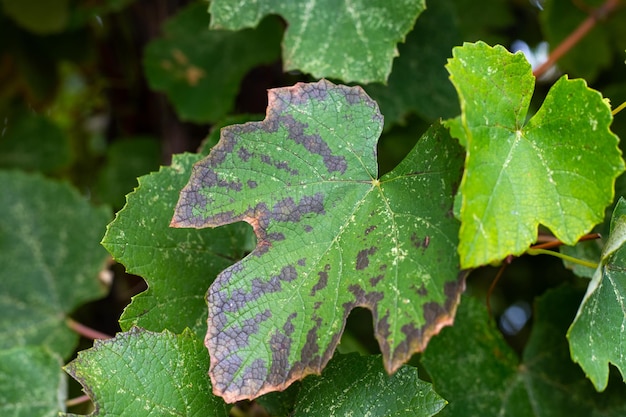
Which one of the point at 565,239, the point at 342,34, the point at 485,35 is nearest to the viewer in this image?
the point at 565,239

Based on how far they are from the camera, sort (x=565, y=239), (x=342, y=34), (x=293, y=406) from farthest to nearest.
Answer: (x=342, y=34) < (x=293, y=406) < (x=565, y=239)

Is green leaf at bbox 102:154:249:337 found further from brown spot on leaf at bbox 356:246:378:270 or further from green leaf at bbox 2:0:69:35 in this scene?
green leaf at bbox 2:0:69:35

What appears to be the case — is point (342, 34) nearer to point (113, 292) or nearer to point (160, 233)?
point (160, 233)

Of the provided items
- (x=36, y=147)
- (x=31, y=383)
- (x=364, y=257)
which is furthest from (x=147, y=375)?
(x=36, y=147)

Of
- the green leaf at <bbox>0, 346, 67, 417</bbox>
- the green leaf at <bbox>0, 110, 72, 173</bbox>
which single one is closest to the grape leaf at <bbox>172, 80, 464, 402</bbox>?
the green leaf at <bbox>0, 346, 67, 417</bbox>

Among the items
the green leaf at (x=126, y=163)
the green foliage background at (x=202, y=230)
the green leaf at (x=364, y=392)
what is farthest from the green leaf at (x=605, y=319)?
the green leaf at (x=126, y=163)

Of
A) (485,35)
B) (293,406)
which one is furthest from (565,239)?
(485,35)

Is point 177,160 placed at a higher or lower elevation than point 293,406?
higher
